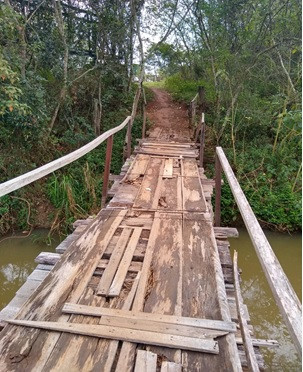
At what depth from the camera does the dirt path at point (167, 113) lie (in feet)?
30.7

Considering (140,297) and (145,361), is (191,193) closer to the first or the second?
(140,297)

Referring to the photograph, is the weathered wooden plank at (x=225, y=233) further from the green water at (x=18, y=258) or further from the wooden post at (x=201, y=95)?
the wooden post at (x=201, y=95)

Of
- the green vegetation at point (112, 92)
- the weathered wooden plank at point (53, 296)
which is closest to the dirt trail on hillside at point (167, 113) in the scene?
the green vegetation at point (112, 92)

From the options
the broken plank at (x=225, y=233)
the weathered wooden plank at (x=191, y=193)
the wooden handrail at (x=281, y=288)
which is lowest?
the broken plank at (x=225, y=233)

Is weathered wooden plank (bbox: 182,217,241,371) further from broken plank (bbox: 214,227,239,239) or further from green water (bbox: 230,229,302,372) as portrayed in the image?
green water (bbox: 230,229,302,372)

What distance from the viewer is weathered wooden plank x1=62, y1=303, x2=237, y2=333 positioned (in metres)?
1.55

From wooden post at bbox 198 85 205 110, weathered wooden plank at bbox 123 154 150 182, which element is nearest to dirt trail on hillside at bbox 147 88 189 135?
wooden post at bbox 198 85 205 110

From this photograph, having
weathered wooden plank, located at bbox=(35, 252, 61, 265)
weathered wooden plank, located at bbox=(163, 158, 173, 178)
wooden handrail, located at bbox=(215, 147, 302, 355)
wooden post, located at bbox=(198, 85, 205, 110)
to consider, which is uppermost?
wooden post, located at bbox=(198, 85, 205, 110)

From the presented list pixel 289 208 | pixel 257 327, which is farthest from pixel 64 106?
pixel 257 327

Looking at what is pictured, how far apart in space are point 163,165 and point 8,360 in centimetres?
389

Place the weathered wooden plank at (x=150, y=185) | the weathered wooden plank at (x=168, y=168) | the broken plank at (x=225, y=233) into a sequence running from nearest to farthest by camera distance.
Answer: the broken plank at (x=225, y=233) < the weathered wooden plank at (x=150, y=185) < the weathered wooden plank at (x=168, y=168)

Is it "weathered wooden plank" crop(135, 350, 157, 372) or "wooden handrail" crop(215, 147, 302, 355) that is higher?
"wooden handrail" crop(215, 147, 302, 355)

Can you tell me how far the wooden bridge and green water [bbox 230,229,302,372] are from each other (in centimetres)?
213

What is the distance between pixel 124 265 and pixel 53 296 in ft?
1.71
